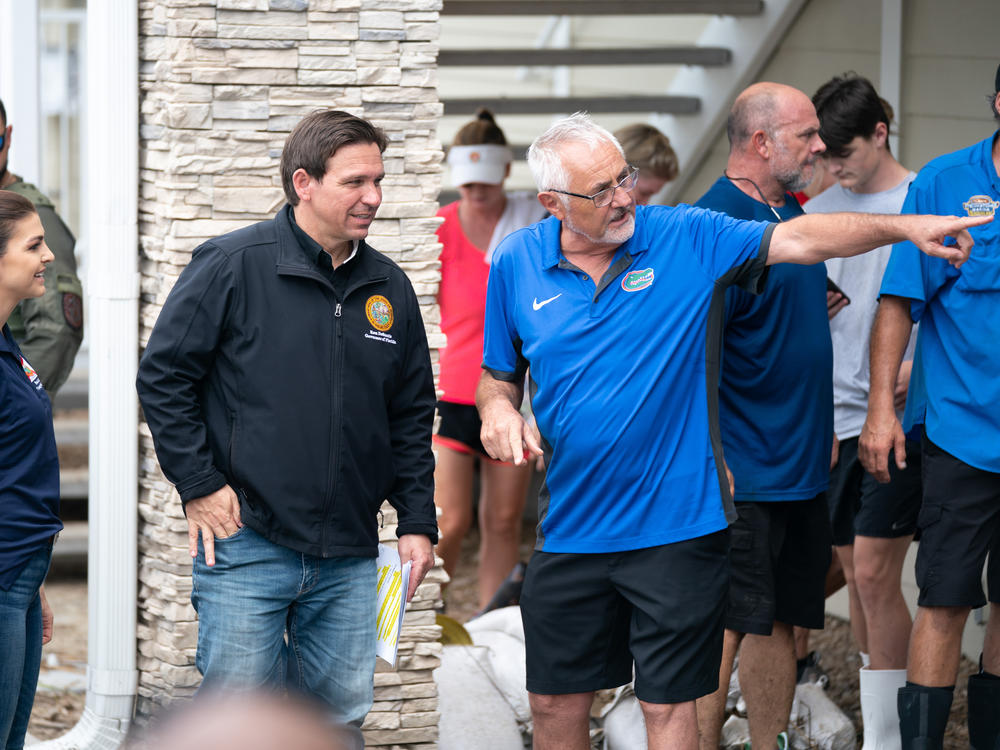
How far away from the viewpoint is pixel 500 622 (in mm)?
5562

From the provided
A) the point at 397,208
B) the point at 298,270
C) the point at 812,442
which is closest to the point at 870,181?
the point at 812,442

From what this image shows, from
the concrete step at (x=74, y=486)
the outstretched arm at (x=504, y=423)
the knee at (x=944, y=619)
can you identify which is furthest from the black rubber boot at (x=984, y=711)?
the concrete step at (x=74, y=486)

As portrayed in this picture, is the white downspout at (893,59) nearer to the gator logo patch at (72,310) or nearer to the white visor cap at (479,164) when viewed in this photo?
the white visor cap at (479,164)

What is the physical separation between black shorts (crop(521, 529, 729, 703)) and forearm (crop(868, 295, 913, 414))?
31.4 inches

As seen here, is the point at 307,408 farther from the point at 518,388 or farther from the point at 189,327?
the point at 518,388

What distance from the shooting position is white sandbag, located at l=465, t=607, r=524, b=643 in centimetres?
549

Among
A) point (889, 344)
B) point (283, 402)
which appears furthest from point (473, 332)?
point (283, 402)

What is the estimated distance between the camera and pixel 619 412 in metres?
3.53

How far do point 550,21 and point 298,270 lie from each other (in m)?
7.47

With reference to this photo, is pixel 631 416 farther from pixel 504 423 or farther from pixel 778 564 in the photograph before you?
pixel 778 564

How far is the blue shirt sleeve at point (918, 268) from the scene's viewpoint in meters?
4.07

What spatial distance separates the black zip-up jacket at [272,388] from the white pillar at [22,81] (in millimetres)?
4130

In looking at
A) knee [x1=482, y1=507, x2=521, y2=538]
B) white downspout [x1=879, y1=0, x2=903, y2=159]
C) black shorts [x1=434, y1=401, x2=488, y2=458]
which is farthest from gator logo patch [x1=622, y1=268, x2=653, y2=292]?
white downspout [x1=879, y1=0, x2=903, y2=159]

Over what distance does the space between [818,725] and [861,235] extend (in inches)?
83.2
